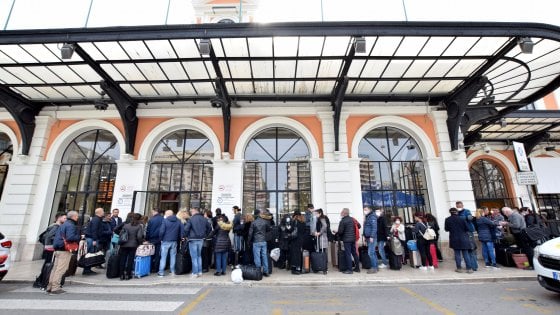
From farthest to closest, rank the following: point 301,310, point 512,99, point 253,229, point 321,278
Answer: point 512,99 → point 253,229 → point 321,278 → point 301,310

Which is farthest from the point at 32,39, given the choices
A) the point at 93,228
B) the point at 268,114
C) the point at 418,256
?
the point at 418,256

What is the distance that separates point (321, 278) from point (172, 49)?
772cm

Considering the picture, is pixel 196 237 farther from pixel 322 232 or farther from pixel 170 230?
pixel 322 232

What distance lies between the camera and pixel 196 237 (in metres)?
7.04

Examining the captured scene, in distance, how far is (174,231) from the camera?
283 inches

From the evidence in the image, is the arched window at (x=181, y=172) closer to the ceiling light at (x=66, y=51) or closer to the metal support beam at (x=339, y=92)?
the ceiling light at (x=66, y=51)

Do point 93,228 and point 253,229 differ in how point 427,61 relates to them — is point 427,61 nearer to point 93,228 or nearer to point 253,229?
point 253,229

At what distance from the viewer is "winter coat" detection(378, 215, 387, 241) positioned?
7.74m

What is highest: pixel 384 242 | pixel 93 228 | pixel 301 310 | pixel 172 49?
pixel 172 49

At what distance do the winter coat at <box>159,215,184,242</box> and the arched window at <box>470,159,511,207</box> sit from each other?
1604 centimetres

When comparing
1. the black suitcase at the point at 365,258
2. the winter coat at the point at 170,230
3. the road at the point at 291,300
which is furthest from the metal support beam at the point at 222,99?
the black suitcase at the point at 365,258

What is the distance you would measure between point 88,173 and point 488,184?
20.9 metres

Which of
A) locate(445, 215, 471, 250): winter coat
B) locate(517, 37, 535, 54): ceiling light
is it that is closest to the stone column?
locate(445, 215, 471, 250): winter coat

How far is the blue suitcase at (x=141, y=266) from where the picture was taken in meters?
6.85
